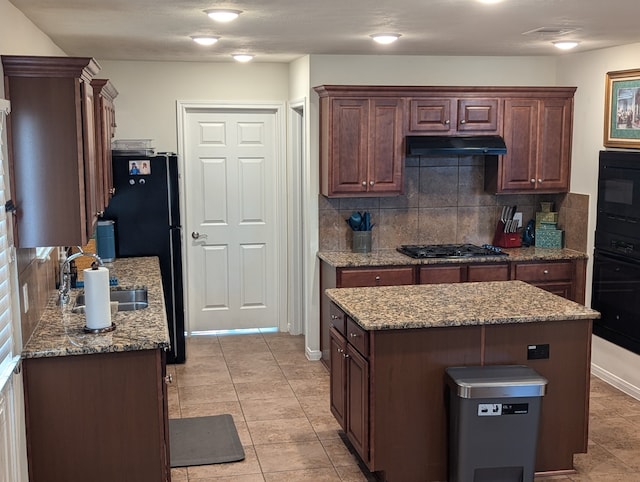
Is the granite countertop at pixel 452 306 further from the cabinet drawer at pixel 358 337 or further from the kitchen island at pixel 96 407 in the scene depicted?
the kitchen island at pixel 96 407

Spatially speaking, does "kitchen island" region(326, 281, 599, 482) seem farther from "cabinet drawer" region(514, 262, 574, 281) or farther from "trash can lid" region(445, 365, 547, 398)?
"cabinet drawer" region(514, 262, 574, 281)

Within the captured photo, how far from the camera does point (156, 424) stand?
344 cm

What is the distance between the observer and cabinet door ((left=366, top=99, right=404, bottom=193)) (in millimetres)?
5609

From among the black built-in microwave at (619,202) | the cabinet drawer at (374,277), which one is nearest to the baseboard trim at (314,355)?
the cabinet drawer at (374,277)

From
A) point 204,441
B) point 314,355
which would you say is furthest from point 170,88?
point 204,441

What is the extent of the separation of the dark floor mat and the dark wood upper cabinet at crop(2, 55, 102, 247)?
5.20 feet

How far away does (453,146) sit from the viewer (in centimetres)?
560

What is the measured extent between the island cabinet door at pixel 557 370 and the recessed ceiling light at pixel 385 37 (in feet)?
6.24

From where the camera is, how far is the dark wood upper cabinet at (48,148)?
10.3 feet

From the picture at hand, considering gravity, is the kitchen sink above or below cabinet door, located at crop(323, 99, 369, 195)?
below

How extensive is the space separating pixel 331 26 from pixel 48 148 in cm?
175

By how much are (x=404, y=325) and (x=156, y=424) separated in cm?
126

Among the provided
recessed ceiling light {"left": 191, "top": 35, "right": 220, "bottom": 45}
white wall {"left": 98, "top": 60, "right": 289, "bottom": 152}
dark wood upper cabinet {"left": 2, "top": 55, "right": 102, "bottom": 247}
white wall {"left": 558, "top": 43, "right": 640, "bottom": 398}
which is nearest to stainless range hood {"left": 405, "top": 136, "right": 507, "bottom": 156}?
white wall {"left": 558, "top": 43, "right": 640, "bottom": 398}

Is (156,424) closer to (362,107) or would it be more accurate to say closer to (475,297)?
(475,297)
